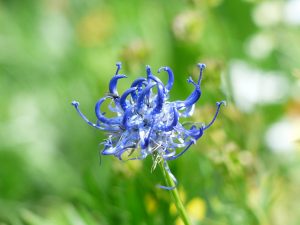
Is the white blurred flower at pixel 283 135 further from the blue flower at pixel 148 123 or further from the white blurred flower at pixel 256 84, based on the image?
the blue flower at pixel 148 123

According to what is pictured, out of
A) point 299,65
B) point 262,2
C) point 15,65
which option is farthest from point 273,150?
point 15,65

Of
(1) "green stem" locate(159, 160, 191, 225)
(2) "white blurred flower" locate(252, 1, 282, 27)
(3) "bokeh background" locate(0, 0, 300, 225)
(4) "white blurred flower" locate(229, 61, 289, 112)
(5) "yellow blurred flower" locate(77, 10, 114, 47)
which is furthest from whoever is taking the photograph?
(5) "yellow blurred flower" locate(77, 10, 114, 47)

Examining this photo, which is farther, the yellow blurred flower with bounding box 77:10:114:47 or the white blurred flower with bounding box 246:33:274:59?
the yellow blurred flower with bounding box 77:10:114:47

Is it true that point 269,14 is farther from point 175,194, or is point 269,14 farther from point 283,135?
point 175,194

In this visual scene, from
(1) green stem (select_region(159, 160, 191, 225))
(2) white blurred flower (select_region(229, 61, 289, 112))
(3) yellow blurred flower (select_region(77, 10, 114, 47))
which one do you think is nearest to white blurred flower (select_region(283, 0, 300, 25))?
(2) white blurred flower (select_region(229, 61, 289, 112))

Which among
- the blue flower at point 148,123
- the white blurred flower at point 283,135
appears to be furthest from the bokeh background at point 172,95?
the blue flower at point 148,123

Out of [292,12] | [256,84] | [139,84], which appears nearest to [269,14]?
[292,12]

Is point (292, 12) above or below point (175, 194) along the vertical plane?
above

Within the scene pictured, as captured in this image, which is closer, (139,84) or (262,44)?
(139,84)

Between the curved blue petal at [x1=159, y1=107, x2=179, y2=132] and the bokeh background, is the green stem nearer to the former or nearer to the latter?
the curved blue petal at [x1=159, y1=107, x2=179, y2=132]
